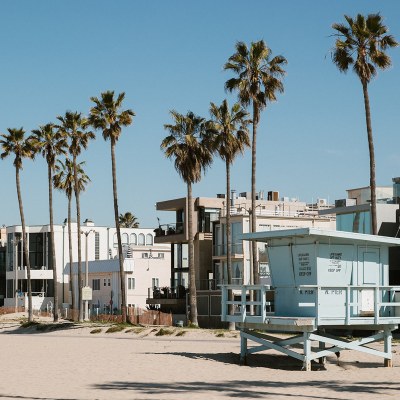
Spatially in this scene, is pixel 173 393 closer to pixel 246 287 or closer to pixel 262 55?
pixel 246 287

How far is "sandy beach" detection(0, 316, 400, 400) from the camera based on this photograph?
21.1 m

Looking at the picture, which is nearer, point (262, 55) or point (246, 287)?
point (246, 287)

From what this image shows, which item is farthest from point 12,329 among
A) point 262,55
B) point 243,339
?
point 243,339

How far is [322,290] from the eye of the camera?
88.3ft

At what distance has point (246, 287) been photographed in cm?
2847

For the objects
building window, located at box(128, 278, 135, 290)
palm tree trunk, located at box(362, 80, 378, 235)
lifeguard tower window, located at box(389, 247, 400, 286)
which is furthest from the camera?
building window, located at box(128, 278, 135, 290)

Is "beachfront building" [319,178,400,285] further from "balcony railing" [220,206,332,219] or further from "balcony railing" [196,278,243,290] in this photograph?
"balcony railing" [196,278,243,290]

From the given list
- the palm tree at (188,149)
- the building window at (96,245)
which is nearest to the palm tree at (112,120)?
the palm tree at (188,149)

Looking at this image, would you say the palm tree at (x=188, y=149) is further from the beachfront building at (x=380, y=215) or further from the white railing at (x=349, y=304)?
the white railing at (x=349, y=304)

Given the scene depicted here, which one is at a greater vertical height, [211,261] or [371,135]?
[371,135]

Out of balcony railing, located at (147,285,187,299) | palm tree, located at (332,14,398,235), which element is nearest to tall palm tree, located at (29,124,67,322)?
balcony railing, located at (147,285,187,299)

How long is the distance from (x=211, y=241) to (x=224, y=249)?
3.06 metres

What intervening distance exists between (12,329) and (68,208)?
20.2m

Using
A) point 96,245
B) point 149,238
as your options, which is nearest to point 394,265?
point 96,245
